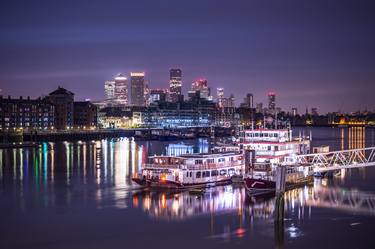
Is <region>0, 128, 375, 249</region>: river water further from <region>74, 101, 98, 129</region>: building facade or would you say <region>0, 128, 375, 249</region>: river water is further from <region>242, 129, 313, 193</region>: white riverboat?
<region>74, 101, 98, 129</region>: building facade

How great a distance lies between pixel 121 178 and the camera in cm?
5172

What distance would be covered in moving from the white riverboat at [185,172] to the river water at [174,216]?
1.41m

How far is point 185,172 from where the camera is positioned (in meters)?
42.7

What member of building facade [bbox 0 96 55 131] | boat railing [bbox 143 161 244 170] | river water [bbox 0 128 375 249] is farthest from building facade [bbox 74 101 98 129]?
boat railing [bbox 143 161 244 170]

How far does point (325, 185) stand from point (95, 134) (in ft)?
305

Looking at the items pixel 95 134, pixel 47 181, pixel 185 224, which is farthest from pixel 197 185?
pixel 95 134

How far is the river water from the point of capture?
28.6 metres

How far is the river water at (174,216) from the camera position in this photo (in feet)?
94.0

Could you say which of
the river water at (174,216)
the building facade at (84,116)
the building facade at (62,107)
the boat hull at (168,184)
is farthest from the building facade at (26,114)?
the boat hull at (168,184)

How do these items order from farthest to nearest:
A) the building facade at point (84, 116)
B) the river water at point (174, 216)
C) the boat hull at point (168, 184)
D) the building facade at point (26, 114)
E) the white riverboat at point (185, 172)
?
the building facade at point (84, 116), the building facade at point (26, 114), the white riverboat at point (185, 172), the boat hull at point (168, 184), the river water at point (174, 216)

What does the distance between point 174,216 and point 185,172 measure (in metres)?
8.82

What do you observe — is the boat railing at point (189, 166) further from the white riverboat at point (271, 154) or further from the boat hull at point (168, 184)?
the white riverboat at point (271, 154)

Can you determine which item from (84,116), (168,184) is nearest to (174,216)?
(168,184)

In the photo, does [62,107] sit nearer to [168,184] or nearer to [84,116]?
[84,116]
